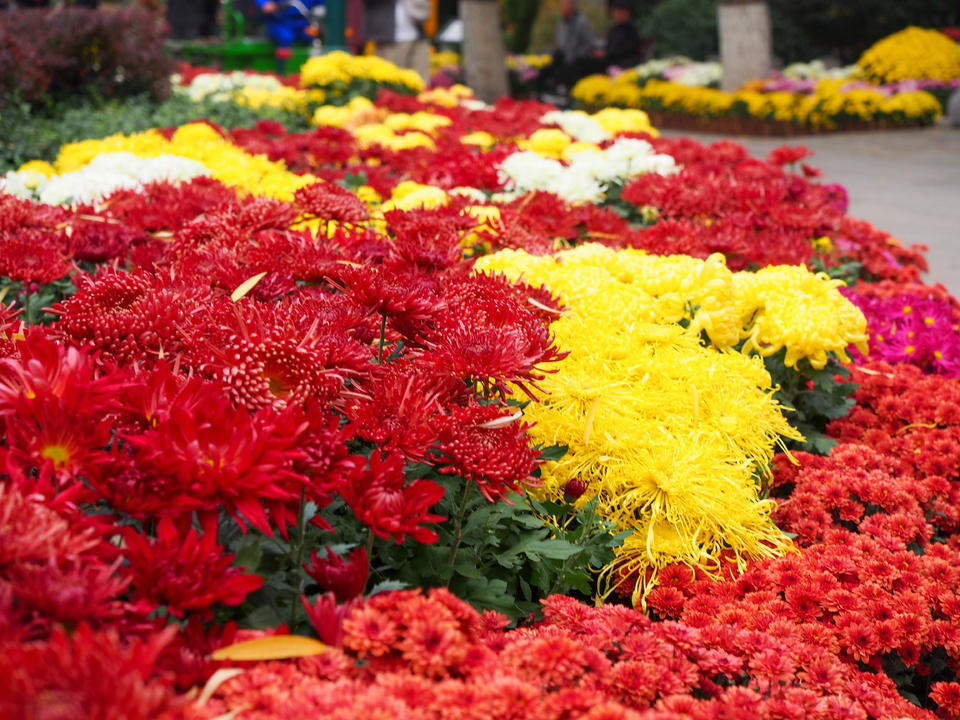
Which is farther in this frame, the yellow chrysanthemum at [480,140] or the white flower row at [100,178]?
the yellow chrysanthemum at [480,140]

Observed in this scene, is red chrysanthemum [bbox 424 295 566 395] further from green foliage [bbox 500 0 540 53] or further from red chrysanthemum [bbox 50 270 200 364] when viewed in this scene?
green foliage [bbox 500 0 540 53]

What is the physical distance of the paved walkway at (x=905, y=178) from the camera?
23.3 ft

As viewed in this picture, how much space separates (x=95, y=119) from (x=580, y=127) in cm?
326

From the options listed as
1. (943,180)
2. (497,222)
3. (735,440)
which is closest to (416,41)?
(943,180)

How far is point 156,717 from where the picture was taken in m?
0.84

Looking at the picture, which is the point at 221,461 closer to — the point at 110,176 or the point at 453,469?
the point at 453,469

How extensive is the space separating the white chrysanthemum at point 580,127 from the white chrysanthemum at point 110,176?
9.89ft

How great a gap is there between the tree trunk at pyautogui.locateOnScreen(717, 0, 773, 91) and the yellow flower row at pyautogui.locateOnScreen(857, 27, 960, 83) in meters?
1.96

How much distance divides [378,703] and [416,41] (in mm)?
11328

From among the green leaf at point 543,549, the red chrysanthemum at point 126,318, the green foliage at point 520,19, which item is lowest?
the green leaf at point 543,549

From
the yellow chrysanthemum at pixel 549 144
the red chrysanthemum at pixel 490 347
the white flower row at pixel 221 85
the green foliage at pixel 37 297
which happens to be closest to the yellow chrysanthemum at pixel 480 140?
the yellow chrysanthemum at pixel 549 144

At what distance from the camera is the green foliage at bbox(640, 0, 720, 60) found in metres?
22.8

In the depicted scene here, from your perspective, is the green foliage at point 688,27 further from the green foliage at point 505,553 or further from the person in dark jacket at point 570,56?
the green foliage at point 505,553

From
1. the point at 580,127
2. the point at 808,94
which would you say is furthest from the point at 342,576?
the point at 808,94
